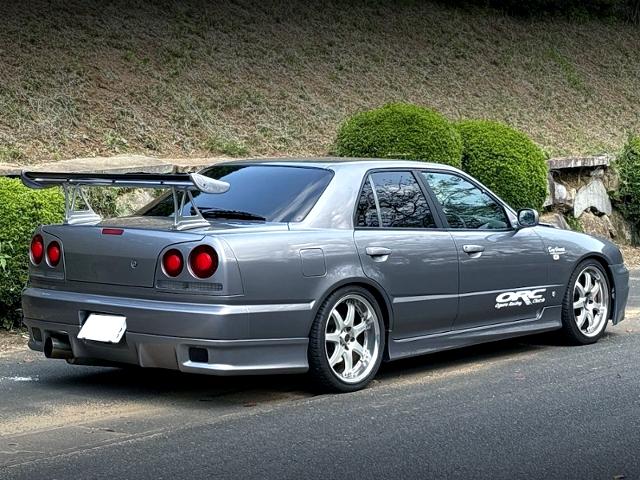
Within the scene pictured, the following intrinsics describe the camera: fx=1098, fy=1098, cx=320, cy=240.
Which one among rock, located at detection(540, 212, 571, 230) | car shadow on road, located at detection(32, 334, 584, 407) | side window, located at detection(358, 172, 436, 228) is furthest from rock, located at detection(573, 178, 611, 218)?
side window, located at detection(358, 172, 436, 228)

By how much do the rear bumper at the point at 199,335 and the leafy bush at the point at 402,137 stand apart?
6.59m

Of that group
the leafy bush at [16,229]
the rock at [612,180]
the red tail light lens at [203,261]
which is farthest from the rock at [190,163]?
the rock at [612,180]

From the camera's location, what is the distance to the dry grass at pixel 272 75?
13.2 m

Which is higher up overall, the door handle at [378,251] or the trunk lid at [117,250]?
the trunk lid at [117,250]

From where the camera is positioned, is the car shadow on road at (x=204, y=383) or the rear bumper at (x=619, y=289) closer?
the car shadow on road at (x=204, y=383)

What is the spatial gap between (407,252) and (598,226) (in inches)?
367

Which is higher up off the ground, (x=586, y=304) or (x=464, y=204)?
(x=464, y=204)

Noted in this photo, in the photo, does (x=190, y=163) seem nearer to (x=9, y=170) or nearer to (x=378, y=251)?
(x=9, y=170)

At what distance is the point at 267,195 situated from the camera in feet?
23.0

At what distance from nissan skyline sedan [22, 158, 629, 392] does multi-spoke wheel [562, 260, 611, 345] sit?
0.68ft

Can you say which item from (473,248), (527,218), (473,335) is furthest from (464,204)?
(473,335)

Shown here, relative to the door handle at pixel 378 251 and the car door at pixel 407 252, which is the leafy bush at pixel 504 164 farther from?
the door handle at pixel 378 251

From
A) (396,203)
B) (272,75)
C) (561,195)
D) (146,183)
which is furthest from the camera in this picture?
(272,75)

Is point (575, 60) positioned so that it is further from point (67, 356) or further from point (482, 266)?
point (67, 356)
